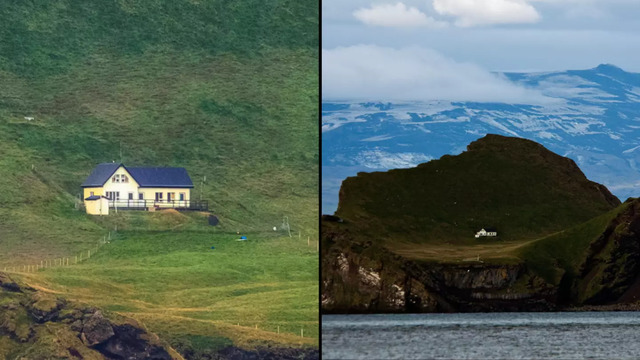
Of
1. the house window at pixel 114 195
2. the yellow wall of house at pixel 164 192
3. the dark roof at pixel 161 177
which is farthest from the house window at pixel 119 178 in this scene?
the house window at pixel 114 195

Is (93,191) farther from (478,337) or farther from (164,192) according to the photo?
(478,337)

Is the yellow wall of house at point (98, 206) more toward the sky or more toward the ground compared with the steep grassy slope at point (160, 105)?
more toward the ground

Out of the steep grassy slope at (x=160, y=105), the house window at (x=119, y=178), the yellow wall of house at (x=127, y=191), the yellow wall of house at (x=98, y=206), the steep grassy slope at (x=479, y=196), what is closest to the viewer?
the house window at (x=119, y=178)

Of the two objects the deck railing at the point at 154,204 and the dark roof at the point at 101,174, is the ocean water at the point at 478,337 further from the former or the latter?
the dark roof at the point at 101,174

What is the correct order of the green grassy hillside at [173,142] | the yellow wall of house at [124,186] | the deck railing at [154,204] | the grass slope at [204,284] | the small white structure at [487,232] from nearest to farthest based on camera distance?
1. the grass slope at [204,284]
2. the yellow wall of house at [124,186]
3. the green grassy hillside at [173,142]
4. the deck railing at [154,204]
5. the small white structure at [487,232]

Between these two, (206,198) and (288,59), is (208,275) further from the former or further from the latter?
(288,59)

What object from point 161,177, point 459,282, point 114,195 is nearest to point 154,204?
point 161,177

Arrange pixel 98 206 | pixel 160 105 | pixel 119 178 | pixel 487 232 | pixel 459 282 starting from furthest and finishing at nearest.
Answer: pixel 487 232 < pixel 459 282 < pixel 160 105 < pixel 98 206 < pixel 119 178

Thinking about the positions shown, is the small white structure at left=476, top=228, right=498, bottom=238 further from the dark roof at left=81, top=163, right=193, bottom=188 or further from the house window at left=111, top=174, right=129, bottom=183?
the house window at left=111, top=174, right=129, bottom=183
